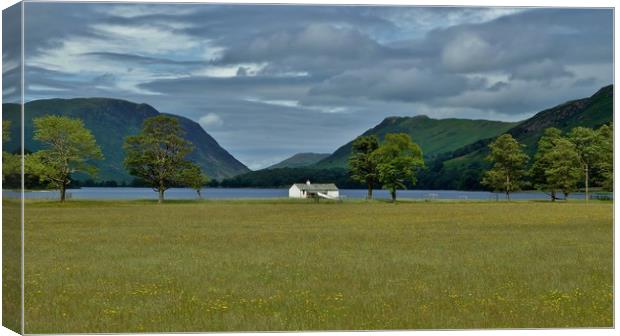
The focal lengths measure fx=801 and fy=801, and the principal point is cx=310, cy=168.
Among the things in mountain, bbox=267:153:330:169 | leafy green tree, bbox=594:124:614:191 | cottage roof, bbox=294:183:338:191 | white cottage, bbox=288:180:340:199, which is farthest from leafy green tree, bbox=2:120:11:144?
cottage roof, bbox=294:183:338:191

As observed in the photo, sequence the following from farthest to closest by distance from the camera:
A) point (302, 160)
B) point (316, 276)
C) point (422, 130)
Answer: point (422, 130) < point (302, 160) < point (316, 276)

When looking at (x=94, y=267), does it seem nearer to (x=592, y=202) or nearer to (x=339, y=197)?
(x=592, y=202)

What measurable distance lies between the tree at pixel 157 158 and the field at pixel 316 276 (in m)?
17.7

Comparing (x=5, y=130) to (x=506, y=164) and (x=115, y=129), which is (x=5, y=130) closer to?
(x=506, y=164)

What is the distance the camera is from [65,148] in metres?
40.5

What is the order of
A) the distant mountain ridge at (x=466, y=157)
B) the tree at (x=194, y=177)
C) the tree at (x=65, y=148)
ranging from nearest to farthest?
1. the distant mountain ridge at (x=466, y=157)
2. the tree at (x=65, y=148)
3. the tree at (x=194, y=177)

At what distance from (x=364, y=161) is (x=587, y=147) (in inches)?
1004

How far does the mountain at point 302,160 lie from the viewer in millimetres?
33781

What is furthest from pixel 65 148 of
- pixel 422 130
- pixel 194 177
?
pixel 422 130

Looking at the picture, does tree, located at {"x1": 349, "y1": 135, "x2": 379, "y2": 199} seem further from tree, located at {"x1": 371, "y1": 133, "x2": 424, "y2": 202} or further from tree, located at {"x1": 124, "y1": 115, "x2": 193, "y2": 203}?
tree, located at {"x1": 124, "y1": 115, "x2": 193, "y2": 203}

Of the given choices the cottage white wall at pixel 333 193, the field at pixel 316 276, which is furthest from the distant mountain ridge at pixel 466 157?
the cottage white wall at pixel 333 193

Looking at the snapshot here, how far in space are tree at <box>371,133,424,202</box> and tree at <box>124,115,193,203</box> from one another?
47.4ft

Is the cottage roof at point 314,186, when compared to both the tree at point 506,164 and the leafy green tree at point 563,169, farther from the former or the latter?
the leafy green tree at point 563,169

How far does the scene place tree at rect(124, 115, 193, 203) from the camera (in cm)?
5388
